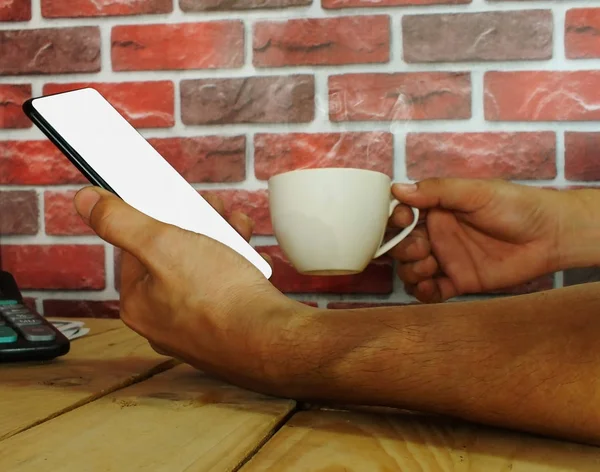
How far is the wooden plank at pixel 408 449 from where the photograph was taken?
0.36m

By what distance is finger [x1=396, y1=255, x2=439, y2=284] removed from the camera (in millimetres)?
905

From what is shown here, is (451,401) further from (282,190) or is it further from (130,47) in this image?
(130,47)

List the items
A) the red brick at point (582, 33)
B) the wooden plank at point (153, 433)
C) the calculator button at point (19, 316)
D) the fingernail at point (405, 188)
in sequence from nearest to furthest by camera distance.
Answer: the wooden plank at point (153, 433) → the calculator button at point (19, 316) → the fingernail at point (405, 188) → the red brick at point (582, 33)

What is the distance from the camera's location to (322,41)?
95 centimetres

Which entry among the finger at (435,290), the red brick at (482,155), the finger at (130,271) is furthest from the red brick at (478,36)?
the finger at (130,271)

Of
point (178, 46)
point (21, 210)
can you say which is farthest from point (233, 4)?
point (21, 210)

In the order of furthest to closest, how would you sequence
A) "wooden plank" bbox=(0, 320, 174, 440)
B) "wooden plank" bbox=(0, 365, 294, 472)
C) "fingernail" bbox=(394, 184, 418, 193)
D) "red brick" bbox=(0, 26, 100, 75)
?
"red brick" bbox=(0, 26, 100, 75)
"fingernail" bbox=(394, 184, 418, 193)
"wooden plank" bbox=(0, 320, 174, 440)
"wooden plank" bbox=(0, 365, 294, 472)

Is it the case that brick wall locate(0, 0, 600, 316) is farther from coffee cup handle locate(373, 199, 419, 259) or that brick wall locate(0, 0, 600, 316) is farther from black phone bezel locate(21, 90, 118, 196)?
black phone bezel locate(21, 90, 118, 196)

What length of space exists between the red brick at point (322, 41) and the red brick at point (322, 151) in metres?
0.11

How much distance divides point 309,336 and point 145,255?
0.15 meters

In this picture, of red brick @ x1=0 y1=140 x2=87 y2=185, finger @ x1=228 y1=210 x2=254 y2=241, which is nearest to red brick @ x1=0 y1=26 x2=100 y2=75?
red brick @ x1=0 y1=140 x2=87 y2=185

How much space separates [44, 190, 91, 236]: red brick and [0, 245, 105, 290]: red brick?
0.08ft

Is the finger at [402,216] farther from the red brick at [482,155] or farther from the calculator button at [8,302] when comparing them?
the calculator button at [8,302]

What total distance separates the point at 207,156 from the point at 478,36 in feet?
1.39
